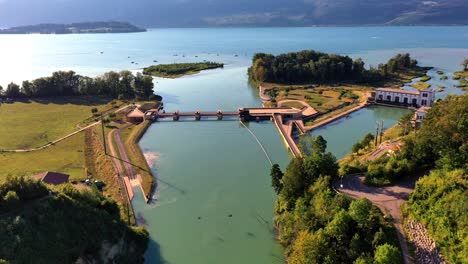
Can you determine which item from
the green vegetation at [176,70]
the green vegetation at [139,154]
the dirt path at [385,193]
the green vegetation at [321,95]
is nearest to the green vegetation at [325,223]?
the dirt path at [385,193]

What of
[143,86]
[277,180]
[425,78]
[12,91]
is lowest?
[277,180]

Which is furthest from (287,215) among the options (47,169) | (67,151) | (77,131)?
(77,131)

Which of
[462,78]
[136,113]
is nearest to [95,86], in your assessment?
[136,113]

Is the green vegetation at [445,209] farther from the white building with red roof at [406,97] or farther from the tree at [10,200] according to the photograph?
the white building with red roof at [406,97]

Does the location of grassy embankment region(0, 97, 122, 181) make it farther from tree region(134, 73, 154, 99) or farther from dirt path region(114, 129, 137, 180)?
tree region(134, 73, 154, 99)

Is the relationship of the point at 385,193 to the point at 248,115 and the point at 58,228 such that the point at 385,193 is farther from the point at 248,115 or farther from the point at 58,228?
the point at 248,115
